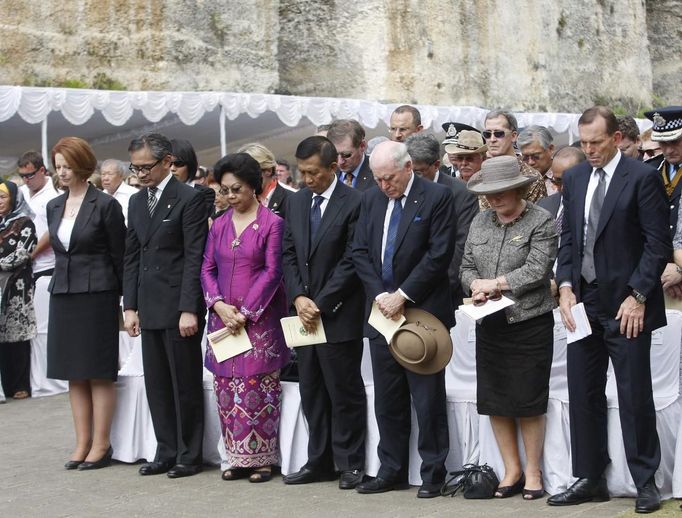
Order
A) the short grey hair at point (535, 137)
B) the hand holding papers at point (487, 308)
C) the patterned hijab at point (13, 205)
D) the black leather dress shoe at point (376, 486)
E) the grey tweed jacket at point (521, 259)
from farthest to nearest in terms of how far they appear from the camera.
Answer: the patterned hijab at point (13, 205), the short grey hair at point (535, 137), the black leather dress shoe at point (376, 486), the grey tweed jacket at point (521, 259), the hand holding papers at point (487, 308)

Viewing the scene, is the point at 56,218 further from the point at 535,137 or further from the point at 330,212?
the point at 535,137

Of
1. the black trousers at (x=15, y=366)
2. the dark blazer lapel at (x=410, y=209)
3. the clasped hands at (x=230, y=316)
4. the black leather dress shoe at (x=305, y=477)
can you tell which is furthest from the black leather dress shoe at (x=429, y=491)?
the black trousers at (x=15, y=366)

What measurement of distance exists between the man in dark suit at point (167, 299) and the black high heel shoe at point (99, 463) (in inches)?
13.3

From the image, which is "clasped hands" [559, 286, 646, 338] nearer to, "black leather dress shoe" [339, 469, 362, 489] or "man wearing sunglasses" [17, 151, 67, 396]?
"black leather dress shoe" [339, 469, 362, 489]

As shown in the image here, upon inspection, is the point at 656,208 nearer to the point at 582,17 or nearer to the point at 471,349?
the point at 471,349

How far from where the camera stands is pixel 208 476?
262 inches

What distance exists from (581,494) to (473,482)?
1.84 ft

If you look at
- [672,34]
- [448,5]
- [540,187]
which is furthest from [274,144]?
[672,34]

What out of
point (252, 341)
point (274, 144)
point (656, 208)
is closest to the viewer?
point (656, 208)

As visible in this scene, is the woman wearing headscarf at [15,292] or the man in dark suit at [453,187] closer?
the man in dark suit at [453,187]

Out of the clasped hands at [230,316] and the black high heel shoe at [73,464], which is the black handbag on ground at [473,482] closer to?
the clasped hands at [230,316]

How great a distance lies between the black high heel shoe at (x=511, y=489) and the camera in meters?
5.81

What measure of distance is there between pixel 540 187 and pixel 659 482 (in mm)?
2082

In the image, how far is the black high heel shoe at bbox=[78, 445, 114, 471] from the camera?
274 inches
